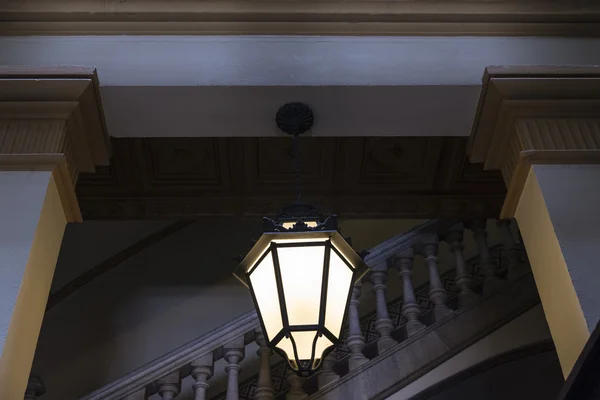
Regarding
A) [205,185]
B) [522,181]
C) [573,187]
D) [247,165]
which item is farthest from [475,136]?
[205,185]

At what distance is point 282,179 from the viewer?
4.14 m

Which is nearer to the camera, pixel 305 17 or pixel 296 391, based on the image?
pixel 305 17

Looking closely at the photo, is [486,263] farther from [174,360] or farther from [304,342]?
[304,342]

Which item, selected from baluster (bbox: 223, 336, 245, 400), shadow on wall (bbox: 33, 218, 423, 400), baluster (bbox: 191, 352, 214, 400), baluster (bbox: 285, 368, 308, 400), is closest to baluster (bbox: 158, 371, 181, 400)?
baluster (bbox: 191, 352, 214, 400)

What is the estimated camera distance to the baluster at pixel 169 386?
13.4 ft

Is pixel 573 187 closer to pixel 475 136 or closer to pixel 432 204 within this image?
pixel 475 136

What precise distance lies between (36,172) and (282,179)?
166 centimetres

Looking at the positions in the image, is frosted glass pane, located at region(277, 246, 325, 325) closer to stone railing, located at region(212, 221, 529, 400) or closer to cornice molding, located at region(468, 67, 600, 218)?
cornice molding, located at region(468, 67, 600, 218)

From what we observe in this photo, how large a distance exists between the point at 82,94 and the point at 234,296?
13.6 ft

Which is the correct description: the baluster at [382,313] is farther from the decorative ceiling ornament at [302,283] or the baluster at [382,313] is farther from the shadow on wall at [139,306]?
the shadow on wall at [139,306]

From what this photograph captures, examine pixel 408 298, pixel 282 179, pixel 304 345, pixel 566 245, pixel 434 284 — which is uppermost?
pixel 282 179

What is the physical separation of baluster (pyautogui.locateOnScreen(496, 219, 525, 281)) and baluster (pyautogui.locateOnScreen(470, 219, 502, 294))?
11 centimetres

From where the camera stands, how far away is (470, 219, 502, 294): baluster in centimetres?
474

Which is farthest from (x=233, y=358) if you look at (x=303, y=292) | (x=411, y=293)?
(x=303, y=292)
